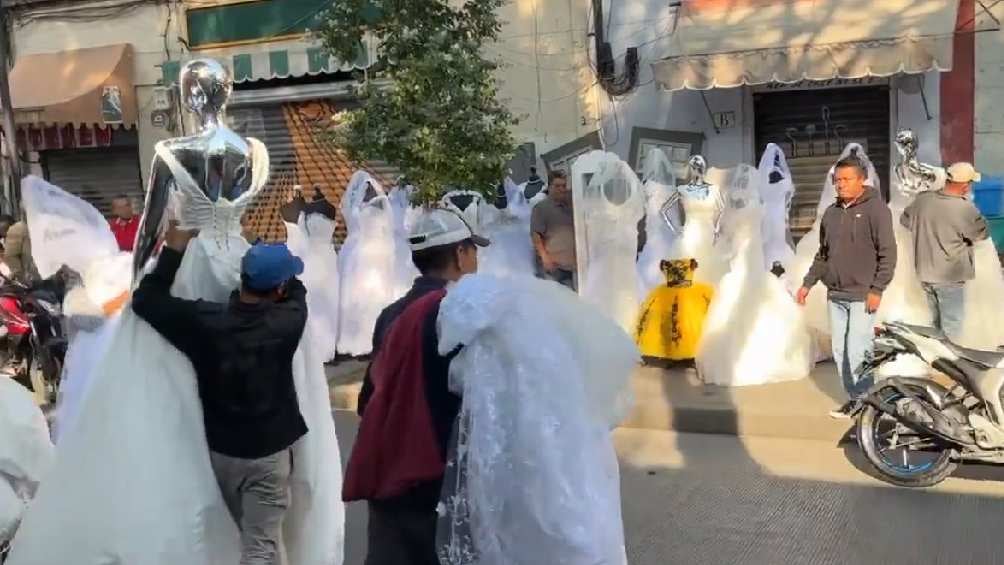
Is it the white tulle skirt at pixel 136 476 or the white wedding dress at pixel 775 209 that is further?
the white wedding dress at pixel 775 209

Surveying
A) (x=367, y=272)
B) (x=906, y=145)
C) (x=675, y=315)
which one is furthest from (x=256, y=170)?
(x=906, y=145)

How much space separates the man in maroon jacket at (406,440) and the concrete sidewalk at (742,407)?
417cm

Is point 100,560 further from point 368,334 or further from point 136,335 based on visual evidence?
point 368,334

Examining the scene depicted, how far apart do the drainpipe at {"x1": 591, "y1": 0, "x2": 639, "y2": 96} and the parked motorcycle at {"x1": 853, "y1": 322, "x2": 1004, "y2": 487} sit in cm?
798

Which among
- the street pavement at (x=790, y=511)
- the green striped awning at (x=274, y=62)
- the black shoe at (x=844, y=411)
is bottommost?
the street pavement at (x=790, y=511)

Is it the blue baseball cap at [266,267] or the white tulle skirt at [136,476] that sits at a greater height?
the blue baseball cap at [266,267]

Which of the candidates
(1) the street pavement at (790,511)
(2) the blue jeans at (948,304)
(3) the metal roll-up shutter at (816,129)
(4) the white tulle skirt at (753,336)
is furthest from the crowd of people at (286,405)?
(3) the metal roll-up shutter at (816,129)

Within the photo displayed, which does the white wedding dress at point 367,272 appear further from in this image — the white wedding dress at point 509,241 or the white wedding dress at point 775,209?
the white wedding dress at point 775,209

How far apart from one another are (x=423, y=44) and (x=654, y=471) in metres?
4.88

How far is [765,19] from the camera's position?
39.9 ft

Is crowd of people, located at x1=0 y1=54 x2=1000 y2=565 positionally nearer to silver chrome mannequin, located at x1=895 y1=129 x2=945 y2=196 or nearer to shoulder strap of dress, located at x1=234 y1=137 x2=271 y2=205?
shoulder strap of dress, located at x1=234 y1=137 x2=271 y2=205

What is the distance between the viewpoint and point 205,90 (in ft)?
13.0

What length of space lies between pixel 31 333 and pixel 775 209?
649 centimetres

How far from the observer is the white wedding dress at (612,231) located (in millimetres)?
9227
